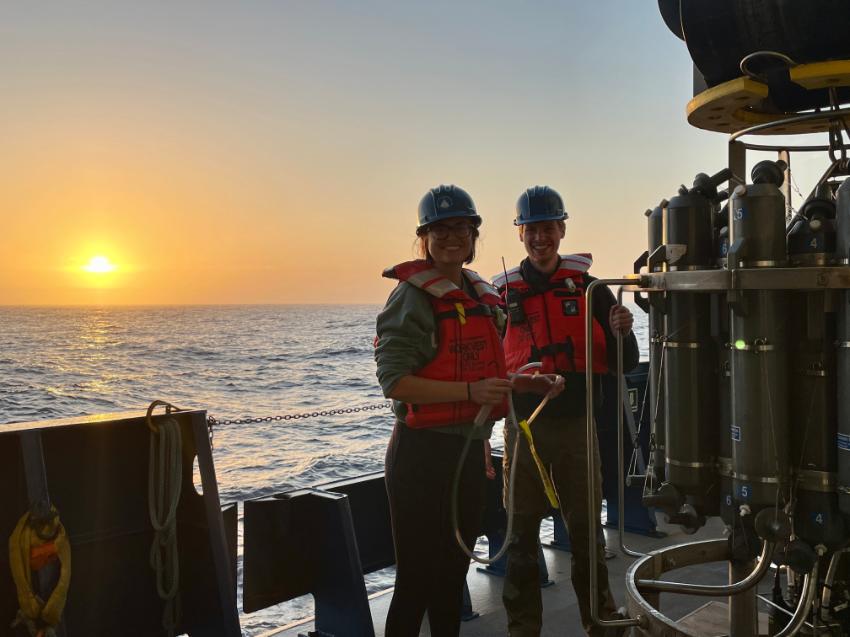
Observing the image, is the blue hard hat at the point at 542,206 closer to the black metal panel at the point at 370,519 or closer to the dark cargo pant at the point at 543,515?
the dark cargo pant at the point at 543,515

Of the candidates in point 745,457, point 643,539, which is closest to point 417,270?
point 745,457

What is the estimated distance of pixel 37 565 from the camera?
3.15 m

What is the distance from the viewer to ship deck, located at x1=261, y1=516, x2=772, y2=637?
4.08 m

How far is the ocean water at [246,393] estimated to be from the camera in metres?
14.2

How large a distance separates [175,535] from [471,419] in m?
1.39

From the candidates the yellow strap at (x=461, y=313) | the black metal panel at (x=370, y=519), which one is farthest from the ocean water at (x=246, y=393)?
the yellow strap at (x=461, y=313)

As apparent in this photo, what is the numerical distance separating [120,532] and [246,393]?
1094 inches

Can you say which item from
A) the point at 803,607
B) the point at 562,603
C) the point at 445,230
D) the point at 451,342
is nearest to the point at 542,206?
the point at 445,230

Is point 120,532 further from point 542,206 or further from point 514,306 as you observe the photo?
point 542,206

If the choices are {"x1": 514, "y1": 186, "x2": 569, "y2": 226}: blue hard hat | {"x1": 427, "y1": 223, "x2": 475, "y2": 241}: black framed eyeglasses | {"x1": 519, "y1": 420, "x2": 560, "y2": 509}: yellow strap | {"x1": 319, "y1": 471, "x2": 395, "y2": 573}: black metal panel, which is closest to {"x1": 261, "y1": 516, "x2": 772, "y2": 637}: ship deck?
{"x1": 319, "y1": 471, "x2": 395, "y2": 573}: black metal panel

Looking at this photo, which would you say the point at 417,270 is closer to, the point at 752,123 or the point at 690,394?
the point at 690,394

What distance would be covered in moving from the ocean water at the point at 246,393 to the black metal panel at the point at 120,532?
5.29 ft

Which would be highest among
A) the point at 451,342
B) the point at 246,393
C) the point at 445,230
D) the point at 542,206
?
the point at 542,206

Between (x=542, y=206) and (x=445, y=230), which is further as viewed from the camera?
(x=542, y=206)
